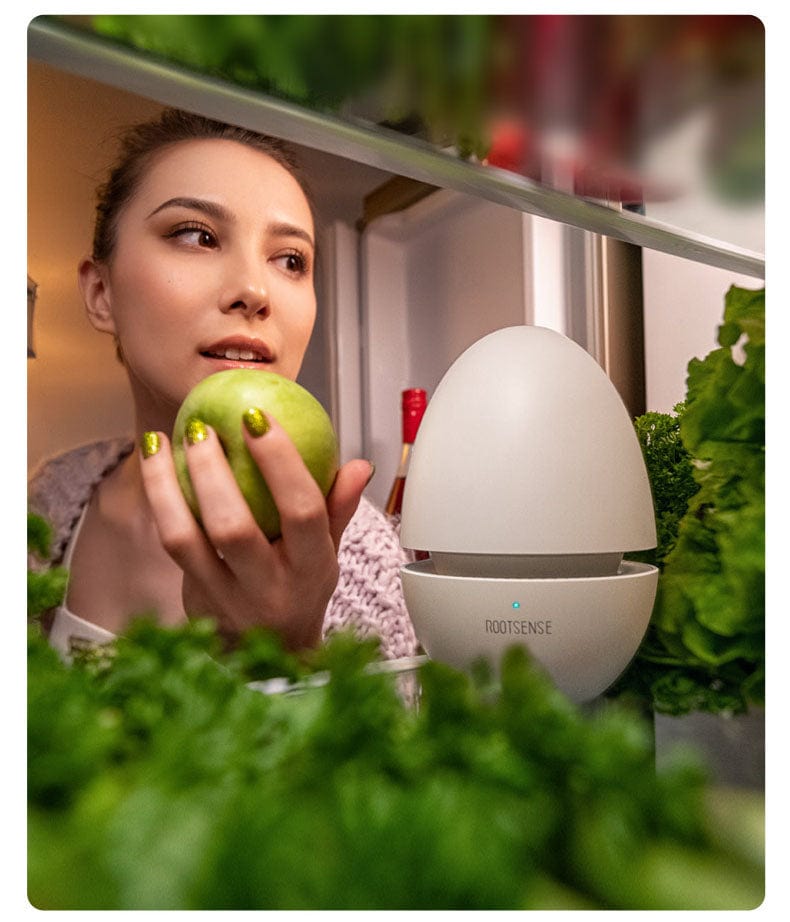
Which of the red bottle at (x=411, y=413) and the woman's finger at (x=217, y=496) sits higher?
the red bottle at (x=411, y=413)

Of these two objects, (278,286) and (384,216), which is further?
(384,216)

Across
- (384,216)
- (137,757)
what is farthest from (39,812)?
(384,216)

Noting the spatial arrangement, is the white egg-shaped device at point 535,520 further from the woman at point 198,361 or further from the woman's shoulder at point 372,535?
the woman's shoulder at point 372,535

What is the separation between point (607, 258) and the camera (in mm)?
886

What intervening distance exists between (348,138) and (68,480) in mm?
861

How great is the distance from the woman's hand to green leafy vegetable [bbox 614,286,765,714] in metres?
0.21

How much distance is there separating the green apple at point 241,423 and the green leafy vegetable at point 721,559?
0.21 metres

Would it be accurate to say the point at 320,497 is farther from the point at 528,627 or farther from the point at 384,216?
the point at 384,216

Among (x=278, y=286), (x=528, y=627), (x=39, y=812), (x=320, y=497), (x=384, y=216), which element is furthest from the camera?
(x=384, y=216)

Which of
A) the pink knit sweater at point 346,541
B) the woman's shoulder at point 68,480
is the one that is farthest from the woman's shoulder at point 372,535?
the woman's shoulder at point 68,480

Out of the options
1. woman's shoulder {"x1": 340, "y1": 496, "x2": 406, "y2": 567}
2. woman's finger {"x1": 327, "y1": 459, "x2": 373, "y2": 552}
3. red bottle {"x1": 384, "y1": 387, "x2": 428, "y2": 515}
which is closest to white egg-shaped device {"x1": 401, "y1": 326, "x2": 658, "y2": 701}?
woman's finger {"x1": 327, "y1": 459, "x2": 373, "y2": 552}

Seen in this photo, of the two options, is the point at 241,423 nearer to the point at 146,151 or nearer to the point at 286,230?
the point at 286,230

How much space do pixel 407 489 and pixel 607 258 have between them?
0.60m

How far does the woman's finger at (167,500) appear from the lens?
465 millimetres
